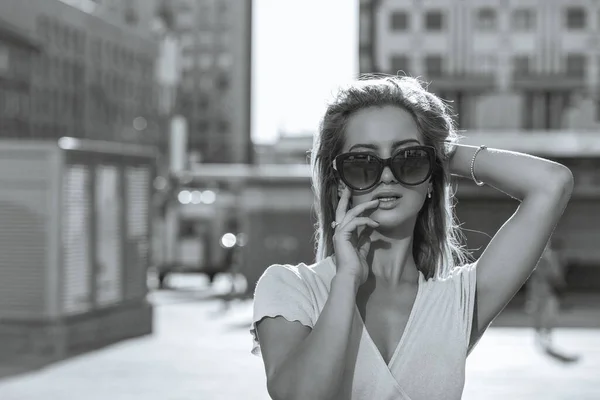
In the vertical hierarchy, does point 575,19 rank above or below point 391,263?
above

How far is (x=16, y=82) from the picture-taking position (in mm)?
31391

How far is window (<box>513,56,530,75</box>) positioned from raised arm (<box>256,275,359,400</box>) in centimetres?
4525

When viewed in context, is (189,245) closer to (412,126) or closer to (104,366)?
(104,366)

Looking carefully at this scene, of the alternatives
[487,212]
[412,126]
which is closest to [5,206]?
[412,126]

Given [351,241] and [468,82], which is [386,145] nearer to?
[351,241]

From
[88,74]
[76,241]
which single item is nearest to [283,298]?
[76,241]

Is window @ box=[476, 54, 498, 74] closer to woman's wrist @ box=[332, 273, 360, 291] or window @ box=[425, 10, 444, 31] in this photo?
window @ box=[425, 10, 444, 31]

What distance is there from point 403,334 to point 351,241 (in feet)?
0.73

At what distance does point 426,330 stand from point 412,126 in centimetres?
45

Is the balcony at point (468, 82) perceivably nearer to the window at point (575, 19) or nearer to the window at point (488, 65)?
the window at point (488, 65)

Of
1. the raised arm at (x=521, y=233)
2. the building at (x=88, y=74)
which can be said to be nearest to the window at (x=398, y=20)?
the building at (x=88, y=74)

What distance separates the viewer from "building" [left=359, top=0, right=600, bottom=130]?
46562 millimetres

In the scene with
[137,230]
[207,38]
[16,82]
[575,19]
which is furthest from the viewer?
[207,38]

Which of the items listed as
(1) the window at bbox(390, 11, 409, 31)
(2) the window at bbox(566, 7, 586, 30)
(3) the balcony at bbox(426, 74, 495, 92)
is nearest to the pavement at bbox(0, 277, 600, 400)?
(3) the balcony at bbox(426, 74, 495, 92)
